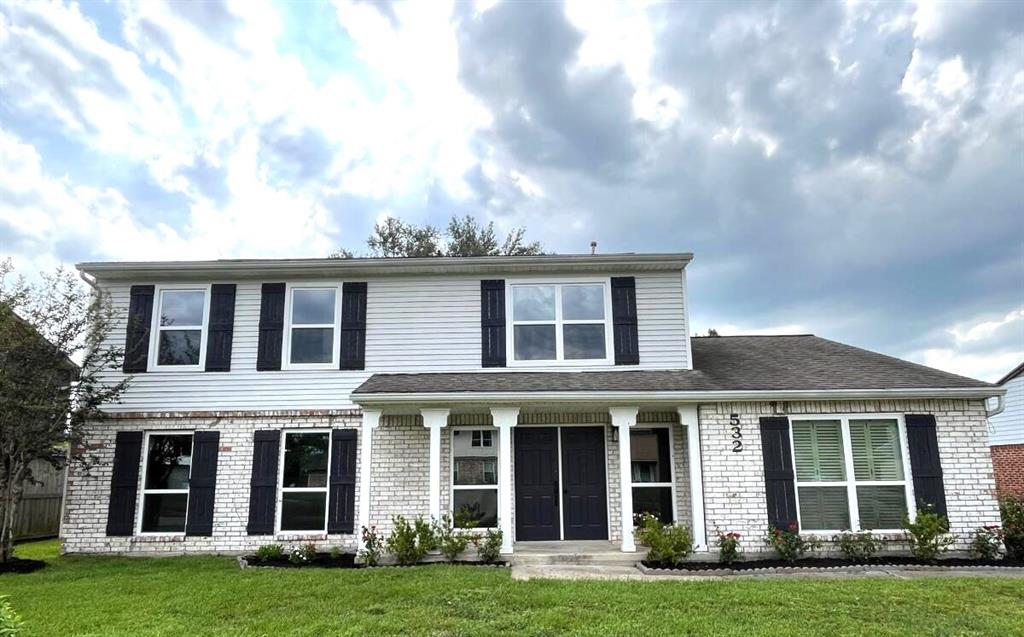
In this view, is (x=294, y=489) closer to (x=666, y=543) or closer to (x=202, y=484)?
(x=202, y=484)

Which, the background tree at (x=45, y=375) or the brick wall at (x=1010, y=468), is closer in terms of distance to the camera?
the background tree at (x=45, y=375)

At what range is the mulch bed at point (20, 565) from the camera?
9023 mm

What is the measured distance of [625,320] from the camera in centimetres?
1082

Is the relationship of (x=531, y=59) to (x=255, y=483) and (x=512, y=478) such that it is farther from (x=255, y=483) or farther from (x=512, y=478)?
(x=255, y=483)

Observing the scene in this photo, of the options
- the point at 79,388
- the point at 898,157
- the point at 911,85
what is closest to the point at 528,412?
the point at 79,388

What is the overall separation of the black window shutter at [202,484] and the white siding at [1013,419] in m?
18.5

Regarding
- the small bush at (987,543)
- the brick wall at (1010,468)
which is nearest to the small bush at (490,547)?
the small bush at (987,543)

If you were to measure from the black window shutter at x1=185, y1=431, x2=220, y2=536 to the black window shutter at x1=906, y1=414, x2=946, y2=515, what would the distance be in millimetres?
11131

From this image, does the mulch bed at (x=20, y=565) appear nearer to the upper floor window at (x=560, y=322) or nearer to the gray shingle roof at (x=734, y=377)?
the gray shingle roof at (x=734, y=377)

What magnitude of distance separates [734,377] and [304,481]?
7.43 m

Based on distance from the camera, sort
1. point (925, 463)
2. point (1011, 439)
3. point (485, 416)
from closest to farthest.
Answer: point (925, 463) < point (485, 416) < point (1011, 439)

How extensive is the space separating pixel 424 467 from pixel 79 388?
231 inches

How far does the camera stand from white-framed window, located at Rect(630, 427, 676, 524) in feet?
33.5

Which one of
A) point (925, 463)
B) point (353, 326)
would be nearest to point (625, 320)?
point (353, 326)
